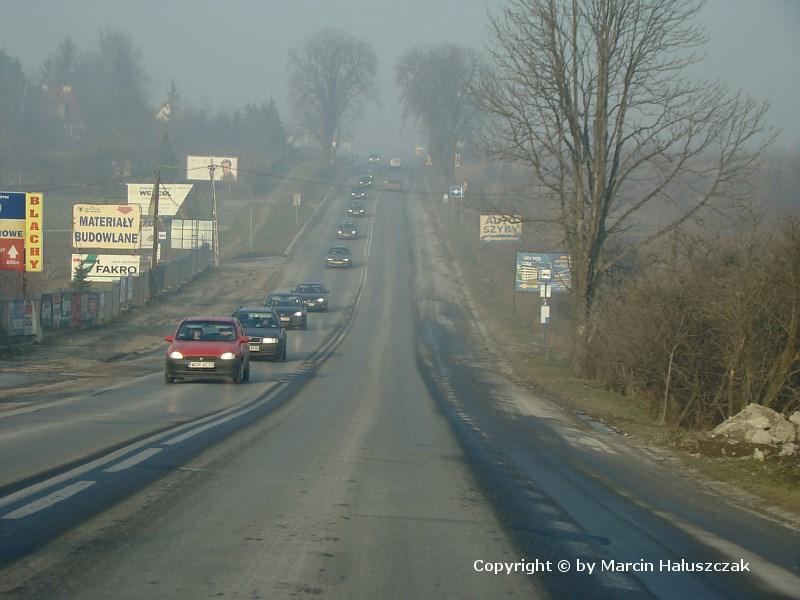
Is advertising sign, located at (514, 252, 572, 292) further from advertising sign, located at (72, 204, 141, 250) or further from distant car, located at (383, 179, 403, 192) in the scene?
distant car, located at (383, 179, 403, 192)

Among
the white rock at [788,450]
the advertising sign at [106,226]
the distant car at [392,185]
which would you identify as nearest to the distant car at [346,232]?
the advertising sign at [106,226]

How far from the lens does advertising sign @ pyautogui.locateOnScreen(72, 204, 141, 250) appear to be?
181 feet

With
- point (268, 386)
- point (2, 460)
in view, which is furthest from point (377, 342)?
point (2, 460)

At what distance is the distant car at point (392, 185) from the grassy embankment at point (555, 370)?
27.0 metres

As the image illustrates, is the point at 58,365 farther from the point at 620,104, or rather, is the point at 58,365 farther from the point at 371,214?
the point at 371,214

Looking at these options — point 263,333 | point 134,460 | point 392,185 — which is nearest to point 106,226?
point 263,333

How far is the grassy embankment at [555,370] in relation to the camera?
12.2 m

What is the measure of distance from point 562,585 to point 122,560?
2889 millimetres

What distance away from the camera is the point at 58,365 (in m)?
28.3

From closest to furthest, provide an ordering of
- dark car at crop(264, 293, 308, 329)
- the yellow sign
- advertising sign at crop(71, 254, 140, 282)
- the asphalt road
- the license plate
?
1. the asphalt road
2. the license plate
3. the yellow sign
4. dark car at crop(264, 293, 308, 329)
5. advertising sign at crop(71, 254, 140, 282)

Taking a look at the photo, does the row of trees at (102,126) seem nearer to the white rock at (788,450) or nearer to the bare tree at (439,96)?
the bare tree at (439,96)

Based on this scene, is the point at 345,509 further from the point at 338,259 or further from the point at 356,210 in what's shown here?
the point at 356,210

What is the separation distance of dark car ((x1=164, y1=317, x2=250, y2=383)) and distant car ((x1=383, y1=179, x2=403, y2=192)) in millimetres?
95954

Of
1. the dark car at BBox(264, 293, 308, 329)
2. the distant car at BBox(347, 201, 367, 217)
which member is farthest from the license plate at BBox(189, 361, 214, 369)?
the distant car at BBox(347, 201, 367, 217)
